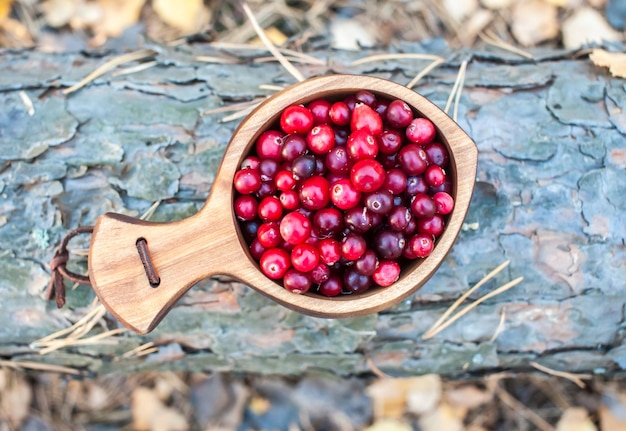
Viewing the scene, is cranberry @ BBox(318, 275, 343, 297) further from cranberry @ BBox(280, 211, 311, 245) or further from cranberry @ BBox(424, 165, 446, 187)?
cranberry @ BBox(424, 165, 446, 187)

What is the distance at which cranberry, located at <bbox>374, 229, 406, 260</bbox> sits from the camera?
4.67ft

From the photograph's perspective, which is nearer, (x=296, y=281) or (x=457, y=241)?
(x=296, y=281)

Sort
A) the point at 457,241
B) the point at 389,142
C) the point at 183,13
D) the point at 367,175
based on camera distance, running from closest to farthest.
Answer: the point at 367,175 < the point at 389,142 < the point at 457,241 < the point at 183,13

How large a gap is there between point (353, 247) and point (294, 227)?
0.51 ft

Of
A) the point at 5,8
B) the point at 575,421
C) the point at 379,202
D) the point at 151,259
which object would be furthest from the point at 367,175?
the point at 5,8

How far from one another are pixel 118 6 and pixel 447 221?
1.92 m

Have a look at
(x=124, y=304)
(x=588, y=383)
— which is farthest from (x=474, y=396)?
(x=124, y=304)

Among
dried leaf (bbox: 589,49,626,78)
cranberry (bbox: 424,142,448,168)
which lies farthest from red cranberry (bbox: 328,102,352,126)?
dried leaf (bbox: 589,49,626,78)

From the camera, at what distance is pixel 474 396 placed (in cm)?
246

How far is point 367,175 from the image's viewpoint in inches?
53.3

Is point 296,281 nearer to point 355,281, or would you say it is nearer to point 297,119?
point 355,281

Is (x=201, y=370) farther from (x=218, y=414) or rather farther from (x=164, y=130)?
(x=164, y=130)

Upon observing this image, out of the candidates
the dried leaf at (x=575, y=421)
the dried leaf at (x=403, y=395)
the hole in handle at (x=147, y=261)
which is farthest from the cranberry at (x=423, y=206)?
the dried leaf at (x=575, y=421)

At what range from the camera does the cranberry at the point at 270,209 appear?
1455 mm
